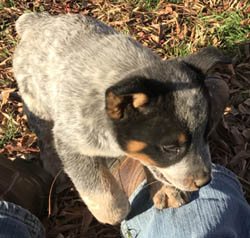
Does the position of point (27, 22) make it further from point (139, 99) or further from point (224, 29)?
point (224, 29)

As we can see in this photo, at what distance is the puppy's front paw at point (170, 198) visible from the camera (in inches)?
124

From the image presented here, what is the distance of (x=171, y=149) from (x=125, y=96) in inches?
20.4

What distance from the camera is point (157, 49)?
16.8 feet

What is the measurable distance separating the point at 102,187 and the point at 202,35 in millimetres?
3040

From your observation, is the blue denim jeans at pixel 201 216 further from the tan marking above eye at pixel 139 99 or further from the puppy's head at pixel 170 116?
the tan marking above eye at pixel 139 99

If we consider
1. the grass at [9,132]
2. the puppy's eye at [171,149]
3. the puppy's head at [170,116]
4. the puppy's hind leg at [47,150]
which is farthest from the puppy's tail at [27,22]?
the puppy's eye at [171,149]

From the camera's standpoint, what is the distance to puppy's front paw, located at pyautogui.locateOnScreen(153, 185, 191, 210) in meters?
3.14

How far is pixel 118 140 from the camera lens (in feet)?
8.45

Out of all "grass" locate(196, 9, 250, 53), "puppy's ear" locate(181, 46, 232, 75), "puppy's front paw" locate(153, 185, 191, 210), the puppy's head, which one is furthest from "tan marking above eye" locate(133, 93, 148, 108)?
"grass" locate(196, 9, 250, 53)

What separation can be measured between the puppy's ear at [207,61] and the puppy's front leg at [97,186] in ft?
4.06

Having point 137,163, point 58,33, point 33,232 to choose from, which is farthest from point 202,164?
point 58,33

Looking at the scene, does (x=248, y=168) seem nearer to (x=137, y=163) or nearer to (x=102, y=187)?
(x=137, y=163)

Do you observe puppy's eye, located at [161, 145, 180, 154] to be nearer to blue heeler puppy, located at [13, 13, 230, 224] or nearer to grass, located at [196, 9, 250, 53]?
blue heeler puppy, located at [13, 13, 230, 224]

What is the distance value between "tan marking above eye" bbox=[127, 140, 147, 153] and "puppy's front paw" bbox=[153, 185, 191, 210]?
0.81m
